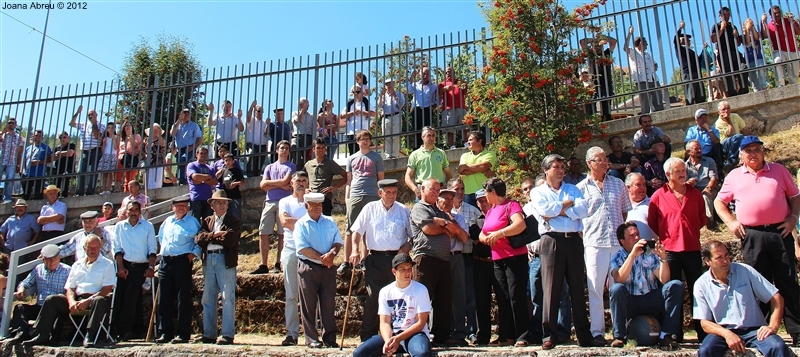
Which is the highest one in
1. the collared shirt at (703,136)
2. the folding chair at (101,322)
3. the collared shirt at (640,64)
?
the collared shirt at (640,64)

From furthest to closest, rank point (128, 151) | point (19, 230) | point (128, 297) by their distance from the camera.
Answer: point (128, 151)
point (19, 230)
point (128, 297)

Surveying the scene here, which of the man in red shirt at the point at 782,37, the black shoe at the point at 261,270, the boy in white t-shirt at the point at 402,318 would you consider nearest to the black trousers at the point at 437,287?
the boy in white t-shirt at the point at 402,318

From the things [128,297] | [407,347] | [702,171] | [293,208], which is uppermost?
[702,171]

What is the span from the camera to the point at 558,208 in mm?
5863

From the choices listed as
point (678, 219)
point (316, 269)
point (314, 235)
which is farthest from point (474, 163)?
point (678, 219)

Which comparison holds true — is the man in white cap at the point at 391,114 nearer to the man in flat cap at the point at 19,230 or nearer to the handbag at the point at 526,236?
the handbag at the point at 526,236

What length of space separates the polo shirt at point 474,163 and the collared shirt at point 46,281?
4965 mm

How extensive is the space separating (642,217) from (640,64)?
15.3 ft

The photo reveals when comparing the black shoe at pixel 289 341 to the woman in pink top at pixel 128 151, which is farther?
the woman in pink top at pixel 128 151

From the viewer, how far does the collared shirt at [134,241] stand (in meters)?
8.08

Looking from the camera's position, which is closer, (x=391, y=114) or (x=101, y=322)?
(x=101, y=322)

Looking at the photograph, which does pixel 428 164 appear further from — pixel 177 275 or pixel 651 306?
pixel 651 306

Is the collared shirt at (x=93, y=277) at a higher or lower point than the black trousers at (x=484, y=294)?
higher

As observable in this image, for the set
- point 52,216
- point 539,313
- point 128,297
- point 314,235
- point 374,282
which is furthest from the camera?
point 52,216
